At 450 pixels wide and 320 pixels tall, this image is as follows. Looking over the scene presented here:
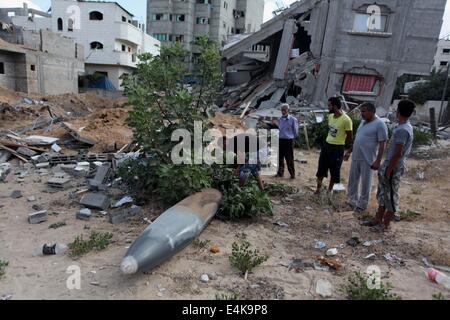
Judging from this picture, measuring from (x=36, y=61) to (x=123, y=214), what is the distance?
20465 mm

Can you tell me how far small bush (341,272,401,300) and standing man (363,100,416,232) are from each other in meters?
1.35

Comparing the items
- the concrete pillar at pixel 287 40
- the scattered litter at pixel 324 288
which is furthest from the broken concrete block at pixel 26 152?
the concrete pillar at pixel 287 40

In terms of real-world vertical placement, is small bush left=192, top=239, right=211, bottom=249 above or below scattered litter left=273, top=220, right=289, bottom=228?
below

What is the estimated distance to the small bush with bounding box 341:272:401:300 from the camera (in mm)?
2754

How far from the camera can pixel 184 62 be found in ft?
16.6

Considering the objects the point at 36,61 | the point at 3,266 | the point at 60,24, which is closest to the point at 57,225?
the point at 3,266

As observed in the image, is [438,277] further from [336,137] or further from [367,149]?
[336,137]

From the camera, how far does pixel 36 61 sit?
20.7m

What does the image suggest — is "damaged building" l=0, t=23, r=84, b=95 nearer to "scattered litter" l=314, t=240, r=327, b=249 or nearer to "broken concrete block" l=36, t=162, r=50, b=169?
"broken concrete block" l=36, t=162, r=50, b=169

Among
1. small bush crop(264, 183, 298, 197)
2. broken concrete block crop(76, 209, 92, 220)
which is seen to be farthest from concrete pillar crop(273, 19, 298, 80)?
broken concrete block crop(76, 209, 92, 220)

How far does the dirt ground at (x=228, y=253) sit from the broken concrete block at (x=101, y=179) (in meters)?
0.32

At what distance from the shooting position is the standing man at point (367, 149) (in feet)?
14.4
